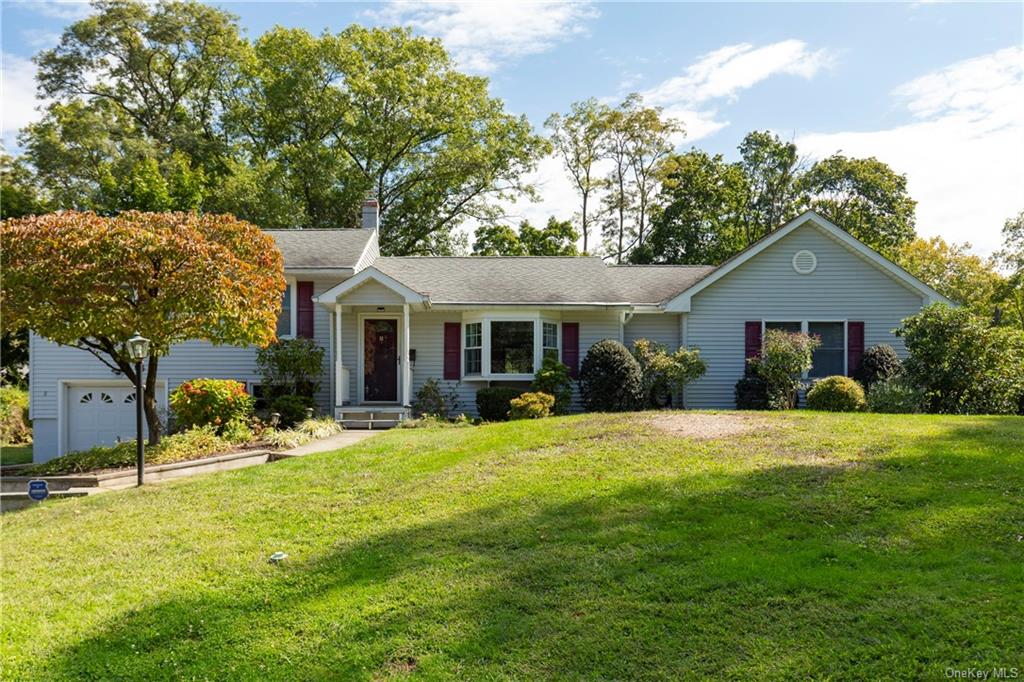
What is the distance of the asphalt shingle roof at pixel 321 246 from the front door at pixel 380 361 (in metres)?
1.79

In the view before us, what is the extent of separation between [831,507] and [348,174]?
28146mm

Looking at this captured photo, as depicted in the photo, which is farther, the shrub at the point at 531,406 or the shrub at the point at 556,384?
the shrub at the point at 556,384

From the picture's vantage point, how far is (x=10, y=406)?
22.0 m

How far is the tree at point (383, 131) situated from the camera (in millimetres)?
30406

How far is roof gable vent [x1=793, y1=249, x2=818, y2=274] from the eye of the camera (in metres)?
16.9

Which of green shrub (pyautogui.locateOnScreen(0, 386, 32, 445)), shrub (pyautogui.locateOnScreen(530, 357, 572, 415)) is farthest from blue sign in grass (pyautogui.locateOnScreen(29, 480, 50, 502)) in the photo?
green shrub (pyautogui.locateOnScreen(0, 386, 32, 445))

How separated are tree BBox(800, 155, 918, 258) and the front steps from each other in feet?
94.0

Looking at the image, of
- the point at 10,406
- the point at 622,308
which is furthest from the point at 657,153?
the point at 10,406

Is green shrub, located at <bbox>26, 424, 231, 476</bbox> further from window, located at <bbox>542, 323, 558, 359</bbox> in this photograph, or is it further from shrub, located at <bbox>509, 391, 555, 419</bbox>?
window, located at <bbox>542, 323, 558, 359</bbox>

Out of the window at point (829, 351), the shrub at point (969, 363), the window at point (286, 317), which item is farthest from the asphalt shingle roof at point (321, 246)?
the shrub at point (969, 363)

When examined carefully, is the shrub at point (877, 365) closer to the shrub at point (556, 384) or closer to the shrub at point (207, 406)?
the shrub at point (556, 384)

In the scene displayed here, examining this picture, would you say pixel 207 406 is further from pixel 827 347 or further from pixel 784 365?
pixel 827 347

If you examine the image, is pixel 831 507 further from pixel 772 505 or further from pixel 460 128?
pixel 460 128

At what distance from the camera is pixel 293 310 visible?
675 inches
